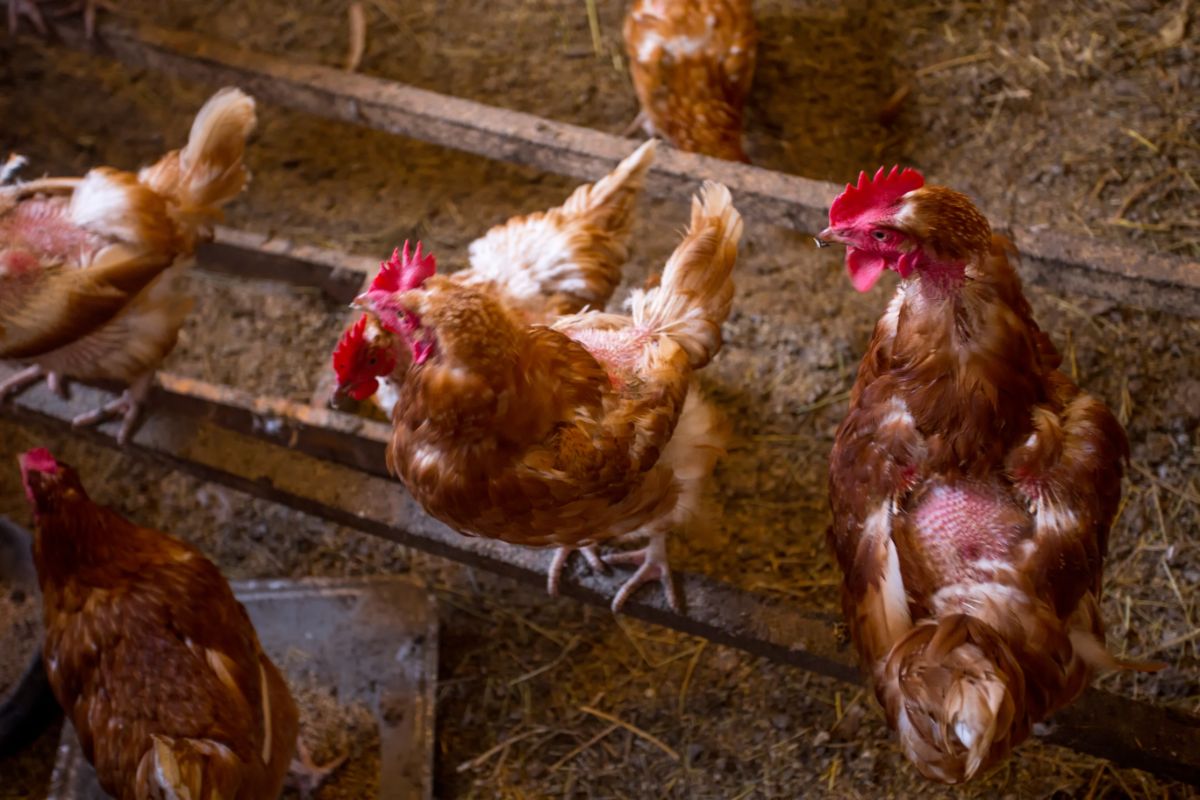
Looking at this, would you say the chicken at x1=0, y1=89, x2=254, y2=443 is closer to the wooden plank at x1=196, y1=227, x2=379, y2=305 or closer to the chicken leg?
the wooden plank at x1=196, y1=227, x2=379, y2=305

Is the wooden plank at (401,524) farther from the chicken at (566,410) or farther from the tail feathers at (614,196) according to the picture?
the tail feathers at (614,196)

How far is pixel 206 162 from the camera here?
114 inches

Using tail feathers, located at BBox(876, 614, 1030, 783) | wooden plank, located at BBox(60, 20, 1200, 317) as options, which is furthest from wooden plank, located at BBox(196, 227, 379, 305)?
tail feathers, located at BBox(876, 614, 1030, 783)

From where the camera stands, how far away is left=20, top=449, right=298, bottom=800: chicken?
2.27 m

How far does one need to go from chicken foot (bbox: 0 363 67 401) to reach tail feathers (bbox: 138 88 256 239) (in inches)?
24.2

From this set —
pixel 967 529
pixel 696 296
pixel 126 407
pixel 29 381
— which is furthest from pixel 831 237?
pixel 29 381

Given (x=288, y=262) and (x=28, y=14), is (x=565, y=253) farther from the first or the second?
(x=28, y=14)

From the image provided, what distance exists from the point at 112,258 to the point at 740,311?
6.42ft

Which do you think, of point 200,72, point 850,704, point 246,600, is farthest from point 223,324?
point 850,704

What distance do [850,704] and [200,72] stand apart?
2.90 m

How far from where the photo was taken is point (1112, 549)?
297cm

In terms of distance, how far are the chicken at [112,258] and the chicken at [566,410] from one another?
1022 millimetres

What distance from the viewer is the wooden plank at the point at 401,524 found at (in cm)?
227

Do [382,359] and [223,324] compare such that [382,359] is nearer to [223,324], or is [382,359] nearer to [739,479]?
[739,479]
